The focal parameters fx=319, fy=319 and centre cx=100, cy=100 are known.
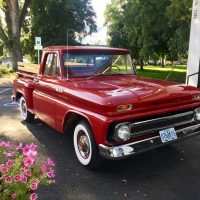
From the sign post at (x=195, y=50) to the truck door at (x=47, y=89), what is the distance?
5.48 meters

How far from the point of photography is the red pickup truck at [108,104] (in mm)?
4289

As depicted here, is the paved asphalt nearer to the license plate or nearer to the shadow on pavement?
the shadow on pavement

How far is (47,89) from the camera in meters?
5.92

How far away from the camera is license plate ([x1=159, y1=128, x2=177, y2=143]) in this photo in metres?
4.56

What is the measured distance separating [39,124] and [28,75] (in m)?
1.19

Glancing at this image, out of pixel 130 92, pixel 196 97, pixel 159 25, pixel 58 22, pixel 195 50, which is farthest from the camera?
pixel 58 22

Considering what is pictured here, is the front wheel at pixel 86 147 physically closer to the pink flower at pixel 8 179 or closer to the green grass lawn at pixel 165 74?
the pink flower at pixel 8 179

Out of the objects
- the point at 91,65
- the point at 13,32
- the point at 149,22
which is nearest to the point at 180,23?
the point at 149,22

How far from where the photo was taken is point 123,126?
14.0 ft

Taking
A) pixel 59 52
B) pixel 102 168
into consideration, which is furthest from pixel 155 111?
pixel 59 52

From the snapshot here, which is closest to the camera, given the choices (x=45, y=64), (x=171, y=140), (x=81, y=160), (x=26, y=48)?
(x=171, y=140)

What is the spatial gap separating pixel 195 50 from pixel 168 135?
6.58 m

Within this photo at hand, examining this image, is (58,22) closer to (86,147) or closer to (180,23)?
(180,23)

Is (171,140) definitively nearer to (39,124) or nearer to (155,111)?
(155,111)
